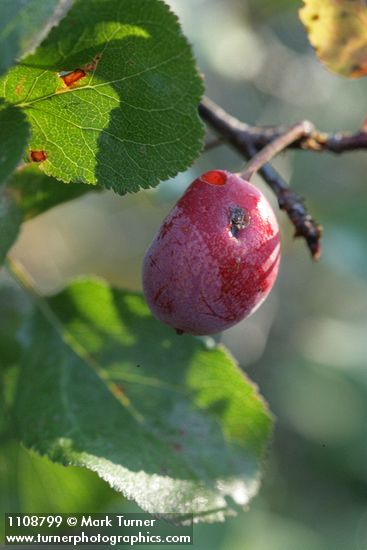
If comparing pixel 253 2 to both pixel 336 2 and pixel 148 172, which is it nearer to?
pixel 336 2

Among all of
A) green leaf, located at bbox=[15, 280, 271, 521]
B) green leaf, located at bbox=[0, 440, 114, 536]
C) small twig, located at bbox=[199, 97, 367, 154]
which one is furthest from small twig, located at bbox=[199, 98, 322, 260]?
green leaf, located at bbox=[0, 440, 114, 536]

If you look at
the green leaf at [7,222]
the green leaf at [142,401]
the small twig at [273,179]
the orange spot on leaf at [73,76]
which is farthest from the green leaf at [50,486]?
the orange spot on leaf at [73,76]

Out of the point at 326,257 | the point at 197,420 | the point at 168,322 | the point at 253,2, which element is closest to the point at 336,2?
the point at 168,322

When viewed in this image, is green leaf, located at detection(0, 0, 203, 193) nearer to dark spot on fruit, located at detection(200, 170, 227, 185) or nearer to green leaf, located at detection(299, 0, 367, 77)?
dark spot on fruit, located at detection(200, 170, 227, 185)

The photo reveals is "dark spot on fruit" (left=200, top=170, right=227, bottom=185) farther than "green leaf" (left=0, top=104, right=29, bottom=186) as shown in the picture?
Yes

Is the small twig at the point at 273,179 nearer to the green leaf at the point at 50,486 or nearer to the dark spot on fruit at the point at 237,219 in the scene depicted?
the dark spot on fruit at the point at 237,219

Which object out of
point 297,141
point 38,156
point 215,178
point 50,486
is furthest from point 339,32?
point 50,486
